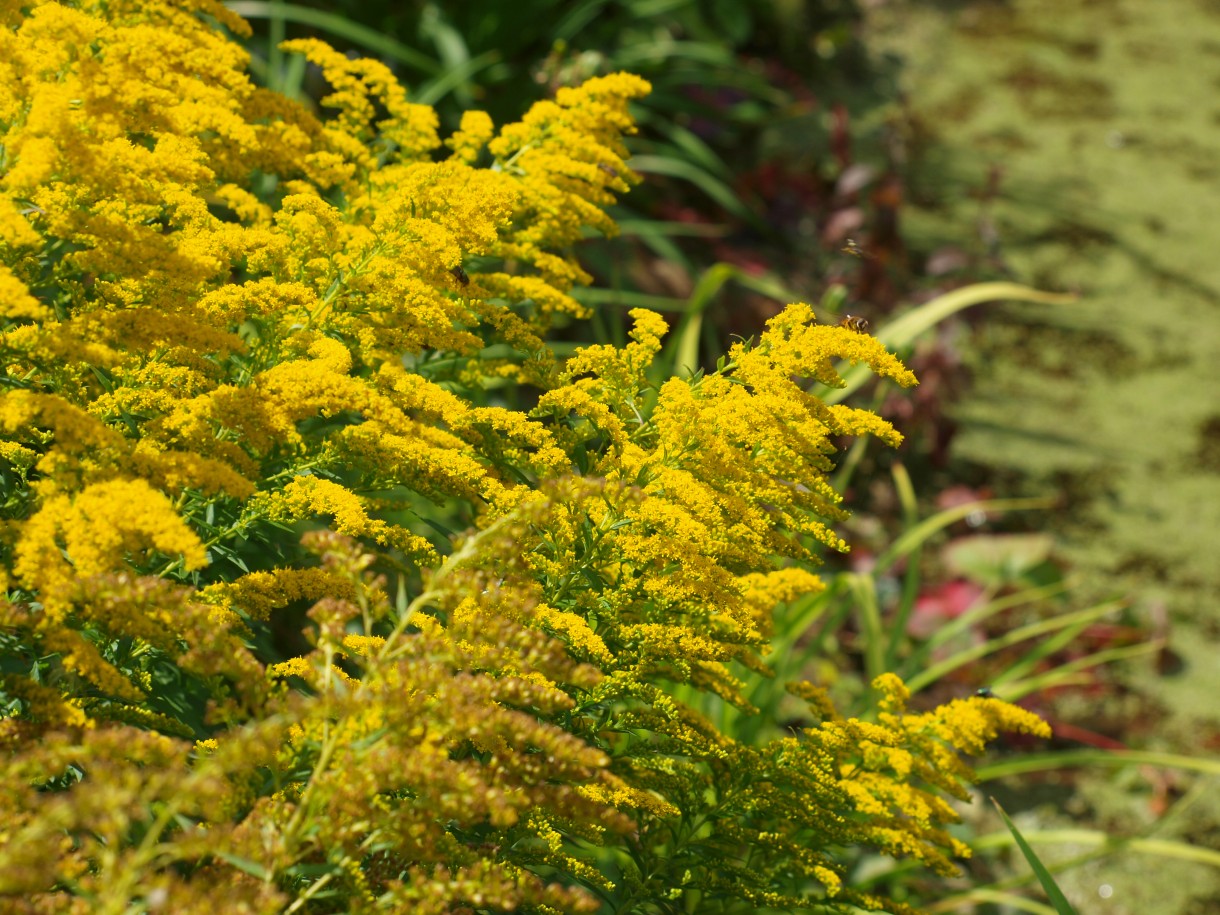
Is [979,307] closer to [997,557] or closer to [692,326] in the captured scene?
[997,557]

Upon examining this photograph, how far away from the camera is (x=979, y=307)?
5.64m

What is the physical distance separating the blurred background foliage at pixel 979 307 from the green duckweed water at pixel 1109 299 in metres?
0.01

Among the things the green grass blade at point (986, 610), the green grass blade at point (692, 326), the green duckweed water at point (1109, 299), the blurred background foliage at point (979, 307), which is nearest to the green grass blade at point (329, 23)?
the blurred background foliage at point (979, 307)

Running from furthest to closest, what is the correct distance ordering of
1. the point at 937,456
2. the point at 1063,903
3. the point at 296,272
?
the point at 937,456, the point at 1063,903, the point at 296,272

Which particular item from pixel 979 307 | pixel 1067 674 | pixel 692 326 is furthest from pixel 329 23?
pixel 1067 674

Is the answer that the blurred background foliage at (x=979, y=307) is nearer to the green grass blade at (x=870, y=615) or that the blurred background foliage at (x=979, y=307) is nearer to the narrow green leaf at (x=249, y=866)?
the green grass blade at (x=870, y=615)

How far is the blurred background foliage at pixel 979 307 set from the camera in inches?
157

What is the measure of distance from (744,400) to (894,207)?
3762 millimetres

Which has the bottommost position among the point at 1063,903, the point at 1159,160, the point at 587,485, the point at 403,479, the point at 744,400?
the point at 1063,903

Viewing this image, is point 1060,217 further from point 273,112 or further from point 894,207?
point 273,112

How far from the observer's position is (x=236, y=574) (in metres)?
2.15

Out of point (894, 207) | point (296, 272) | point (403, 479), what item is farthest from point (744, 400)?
point (894, 207)

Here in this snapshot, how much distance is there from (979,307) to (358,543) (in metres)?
4.28

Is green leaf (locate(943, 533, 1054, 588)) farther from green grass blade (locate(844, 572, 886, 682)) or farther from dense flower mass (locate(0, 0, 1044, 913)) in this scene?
dense flower mass (locate(0, 0, 1044, 913))
